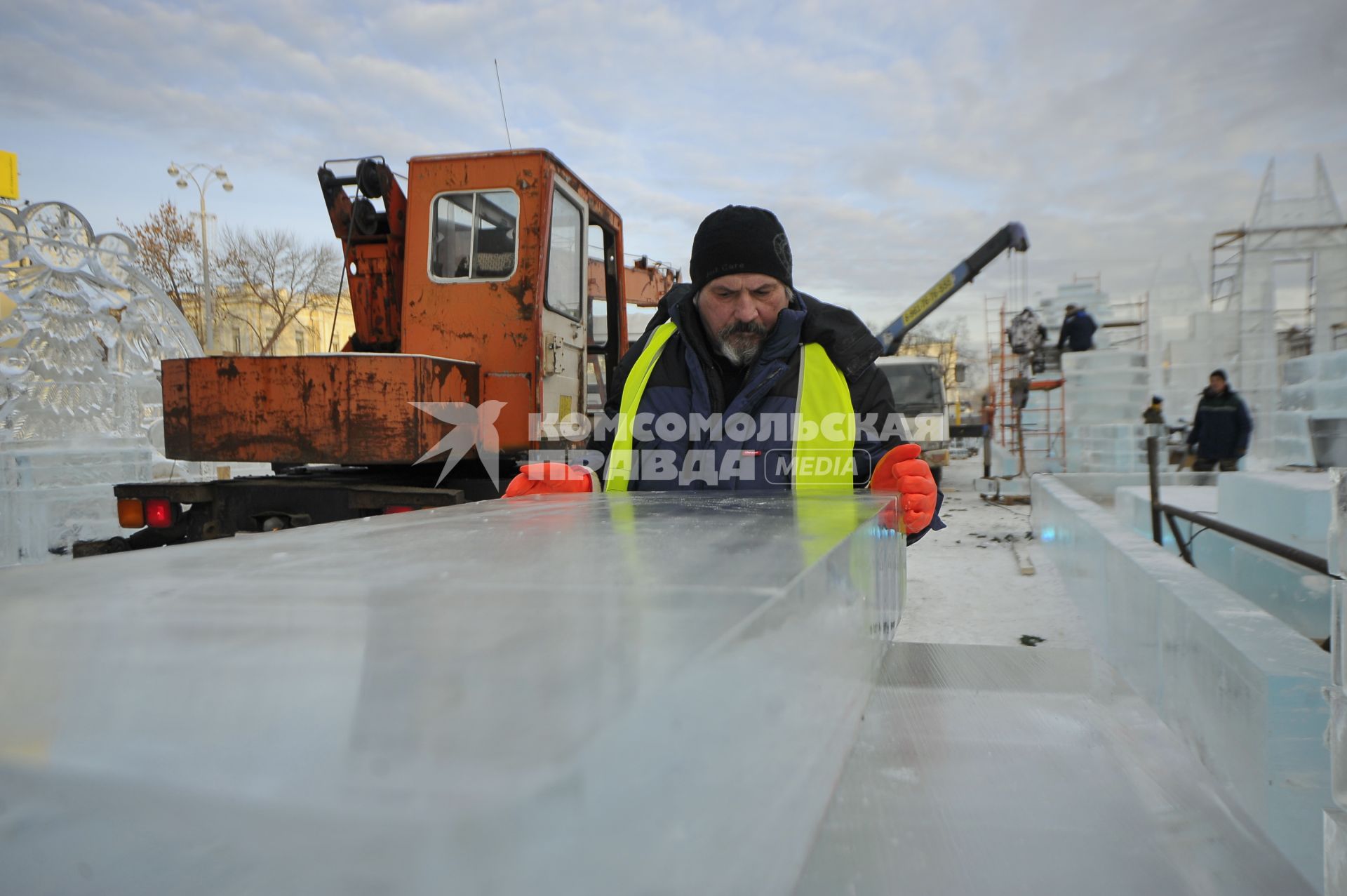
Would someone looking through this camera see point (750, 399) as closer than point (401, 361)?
Yes

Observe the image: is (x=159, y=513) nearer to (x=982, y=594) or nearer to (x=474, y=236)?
(x=474, y=236)

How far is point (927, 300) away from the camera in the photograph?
13.2 m

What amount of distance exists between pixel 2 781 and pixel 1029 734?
96 centimetres

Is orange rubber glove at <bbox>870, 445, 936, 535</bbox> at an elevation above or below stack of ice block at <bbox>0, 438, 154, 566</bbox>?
above

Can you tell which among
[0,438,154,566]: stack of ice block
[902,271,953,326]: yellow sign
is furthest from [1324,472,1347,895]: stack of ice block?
[902,271,953,326]: yellow sign

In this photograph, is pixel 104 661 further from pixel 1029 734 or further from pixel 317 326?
pixel 317 326

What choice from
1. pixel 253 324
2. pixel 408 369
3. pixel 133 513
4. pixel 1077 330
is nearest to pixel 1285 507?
pixel 408 369

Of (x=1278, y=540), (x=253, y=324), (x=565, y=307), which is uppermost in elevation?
(x=253, y=324)

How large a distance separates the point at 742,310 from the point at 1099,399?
1312cm

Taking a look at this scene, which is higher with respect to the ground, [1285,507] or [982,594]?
[1285,507]

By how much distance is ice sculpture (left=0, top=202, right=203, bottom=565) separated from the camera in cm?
594

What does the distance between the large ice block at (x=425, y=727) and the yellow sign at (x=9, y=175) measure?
20.8 m

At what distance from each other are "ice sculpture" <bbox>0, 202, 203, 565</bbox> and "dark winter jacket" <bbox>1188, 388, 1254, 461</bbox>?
11.4 metres

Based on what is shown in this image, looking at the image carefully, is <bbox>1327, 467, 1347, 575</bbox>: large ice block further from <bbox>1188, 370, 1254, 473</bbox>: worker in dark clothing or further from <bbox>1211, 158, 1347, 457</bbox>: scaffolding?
<bbox>1211, 158, 1347, 457</bbox>: scaffolding
